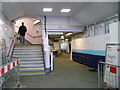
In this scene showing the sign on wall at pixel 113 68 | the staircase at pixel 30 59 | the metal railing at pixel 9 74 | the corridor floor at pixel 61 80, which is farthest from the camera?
the staircase at pixel 30 59

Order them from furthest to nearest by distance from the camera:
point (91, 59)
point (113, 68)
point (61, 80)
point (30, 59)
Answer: point (91, 59) < point (30, 59) < point (61, 80) < point (113, 68)

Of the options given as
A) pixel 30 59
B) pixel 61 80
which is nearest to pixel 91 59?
pixel 61 80

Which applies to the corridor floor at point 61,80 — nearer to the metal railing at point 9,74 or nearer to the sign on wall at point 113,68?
the metal railing at point 9,74

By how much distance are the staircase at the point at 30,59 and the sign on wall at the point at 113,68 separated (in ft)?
11.2

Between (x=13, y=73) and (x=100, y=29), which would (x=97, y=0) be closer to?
(x=100, y=29)

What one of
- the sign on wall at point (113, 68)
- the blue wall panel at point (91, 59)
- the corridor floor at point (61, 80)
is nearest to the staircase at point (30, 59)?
the corridor floor at point (61, 80)

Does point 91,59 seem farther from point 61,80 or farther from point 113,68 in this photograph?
point 113,68

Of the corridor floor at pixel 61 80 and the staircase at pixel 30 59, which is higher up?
the staircase at pixel 30 59

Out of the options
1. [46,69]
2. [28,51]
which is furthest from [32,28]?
[46,69]

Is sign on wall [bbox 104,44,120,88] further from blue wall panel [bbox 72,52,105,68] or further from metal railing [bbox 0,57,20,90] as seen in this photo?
blue wall panel [bbox 72,52,105,68]

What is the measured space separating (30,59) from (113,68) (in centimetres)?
485

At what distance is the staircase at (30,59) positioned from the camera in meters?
6.03

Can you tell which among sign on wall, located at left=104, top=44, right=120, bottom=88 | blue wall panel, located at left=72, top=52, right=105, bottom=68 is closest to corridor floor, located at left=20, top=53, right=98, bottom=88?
sign on wall, located at left=104, top=44, right=120, bottom=88

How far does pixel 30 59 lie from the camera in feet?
22.4
